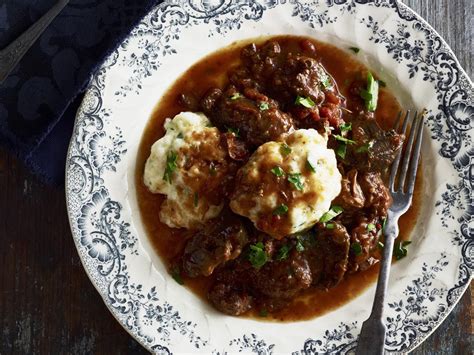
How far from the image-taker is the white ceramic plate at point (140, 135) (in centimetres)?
568

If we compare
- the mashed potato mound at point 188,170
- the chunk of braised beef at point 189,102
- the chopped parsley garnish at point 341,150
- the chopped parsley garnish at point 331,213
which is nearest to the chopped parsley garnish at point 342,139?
the chopped parsley garnish at point 341,150

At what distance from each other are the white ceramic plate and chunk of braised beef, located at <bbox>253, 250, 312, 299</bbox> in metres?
0.43

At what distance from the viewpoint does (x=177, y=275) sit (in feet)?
19.1

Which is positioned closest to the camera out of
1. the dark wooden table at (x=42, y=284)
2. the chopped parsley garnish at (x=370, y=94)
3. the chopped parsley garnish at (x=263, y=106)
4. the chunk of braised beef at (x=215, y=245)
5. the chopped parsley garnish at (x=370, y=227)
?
the chunk of braised beef at (x=215, y=245)

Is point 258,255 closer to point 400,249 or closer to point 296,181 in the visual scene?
point 296,181

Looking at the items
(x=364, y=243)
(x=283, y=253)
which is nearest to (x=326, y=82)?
(x=364, y=243)

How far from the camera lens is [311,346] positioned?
578cm

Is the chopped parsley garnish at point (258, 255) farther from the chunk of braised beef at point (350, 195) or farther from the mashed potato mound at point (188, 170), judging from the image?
the chunk of braised beef at point (350, 195)

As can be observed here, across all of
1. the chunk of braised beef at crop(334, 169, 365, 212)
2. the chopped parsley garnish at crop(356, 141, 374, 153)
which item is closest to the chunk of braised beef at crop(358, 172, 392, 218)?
the chunk of braised beef at crop(334, 169, 365, 212)

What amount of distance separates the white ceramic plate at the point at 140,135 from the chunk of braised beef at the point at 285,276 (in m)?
0.43

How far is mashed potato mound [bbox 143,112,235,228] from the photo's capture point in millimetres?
5562

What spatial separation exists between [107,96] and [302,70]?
1.87m

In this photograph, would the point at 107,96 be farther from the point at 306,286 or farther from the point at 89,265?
the point at 306,286

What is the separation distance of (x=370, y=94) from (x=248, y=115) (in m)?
1.27
